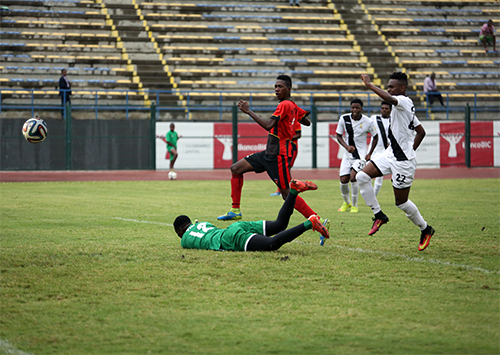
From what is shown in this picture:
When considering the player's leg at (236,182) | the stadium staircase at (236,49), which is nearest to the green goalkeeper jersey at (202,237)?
the player's leg at (236,182)

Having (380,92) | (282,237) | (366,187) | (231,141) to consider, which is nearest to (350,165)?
(366,187)

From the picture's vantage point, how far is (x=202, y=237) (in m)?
7.10

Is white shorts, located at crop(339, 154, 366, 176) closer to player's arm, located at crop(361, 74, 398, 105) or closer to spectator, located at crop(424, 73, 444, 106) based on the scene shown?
player's arm, located at crop(361, 74, 398, 105)

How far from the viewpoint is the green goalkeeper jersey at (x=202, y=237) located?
275 inches

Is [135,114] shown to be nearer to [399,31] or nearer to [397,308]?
[399,31]

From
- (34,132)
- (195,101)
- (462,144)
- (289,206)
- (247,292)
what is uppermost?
(195,101)

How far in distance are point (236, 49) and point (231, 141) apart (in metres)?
9.09

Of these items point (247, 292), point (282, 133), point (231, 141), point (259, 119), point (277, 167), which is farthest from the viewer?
point (231, 141)

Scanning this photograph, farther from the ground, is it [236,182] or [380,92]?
[380,92]

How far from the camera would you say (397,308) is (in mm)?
4543

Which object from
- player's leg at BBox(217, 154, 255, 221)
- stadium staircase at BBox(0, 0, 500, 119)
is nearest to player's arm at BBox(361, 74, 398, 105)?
player's leg at BBox(217, 154, 255, 221)

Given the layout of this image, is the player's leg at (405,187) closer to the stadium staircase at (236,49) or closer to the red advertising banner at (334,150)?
the red advertising banner at (334,150)

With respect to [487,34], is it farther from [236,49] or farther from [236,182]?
[236,182]

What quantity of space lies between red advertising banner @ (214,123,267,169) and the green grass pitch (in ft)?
58.4
